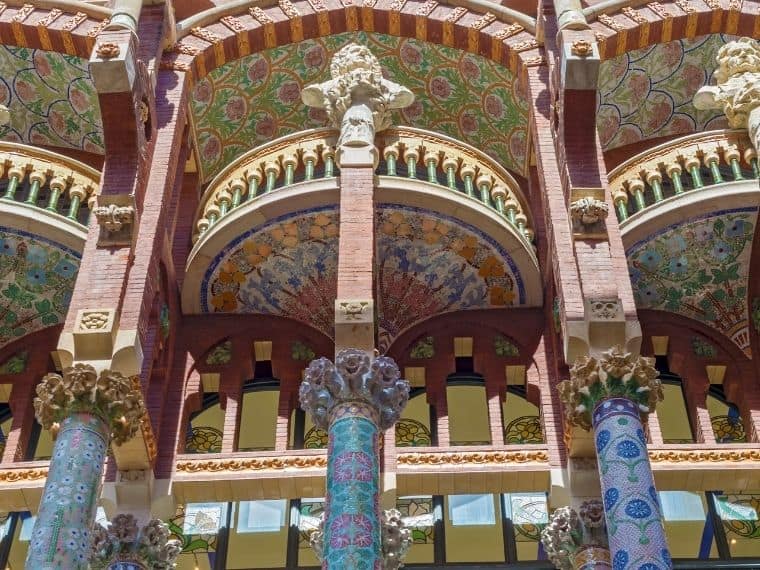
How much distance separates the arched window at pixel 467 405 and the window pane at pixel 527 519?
1116 mm

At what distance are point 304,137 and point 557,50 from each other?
2.57m

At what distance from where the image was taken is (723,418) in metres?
11.8

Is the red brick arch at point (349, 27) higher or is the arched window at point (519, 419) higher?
the red brick arch at point (349, 27)

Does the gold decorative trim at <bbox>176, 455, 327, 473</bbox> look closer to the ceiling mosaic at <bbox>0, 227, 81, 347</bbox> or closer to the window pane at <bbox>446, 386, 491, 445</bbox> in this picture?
the window pane at <bbox>446, 386, 491, 445</bbox>

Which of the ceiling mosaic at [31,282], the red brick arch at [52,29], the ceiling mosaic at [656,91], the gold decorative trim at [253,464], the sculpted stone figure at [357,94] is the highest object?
the ceiling mosaic at [656,91]

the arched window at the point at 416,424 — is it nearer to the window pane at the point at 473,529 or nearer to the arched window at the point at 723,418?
the window pane at the point at 473,529

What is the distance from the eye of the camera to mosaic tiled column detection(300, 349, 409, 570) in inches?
289

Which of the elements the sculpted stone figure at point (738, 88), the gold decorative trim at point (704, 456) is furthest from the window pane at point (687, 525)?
the sculpted stone figure at point (738, 88)

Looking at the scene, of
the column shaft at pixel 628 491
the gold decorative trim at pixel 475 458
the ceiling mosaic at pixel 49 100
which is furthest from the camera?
the ceiling mosaic at pixel 49 100

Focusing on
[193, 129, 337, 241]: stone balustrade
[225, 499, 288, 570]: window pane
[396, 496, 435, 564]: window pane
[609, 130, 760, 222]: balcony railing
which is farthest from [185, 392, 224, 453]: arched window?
[609, 130, 760, 222]: balcony railing

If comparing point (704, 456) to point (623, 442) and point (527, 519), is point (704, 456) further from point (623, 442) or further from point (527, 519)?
point (623, 442)

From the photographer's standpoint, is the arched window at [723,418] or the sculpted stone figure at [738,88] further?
the arched window at [723,418]

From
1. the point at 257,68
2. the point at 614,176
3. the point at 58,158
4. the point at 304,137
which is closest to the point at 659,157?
the point at 614,176

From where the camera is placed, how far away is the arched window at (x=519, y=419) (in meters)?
11.6
